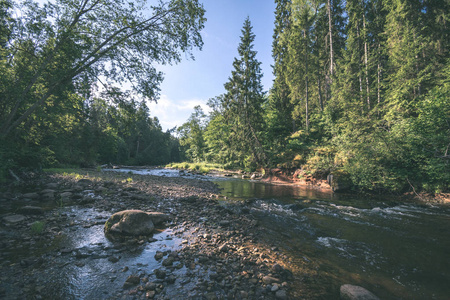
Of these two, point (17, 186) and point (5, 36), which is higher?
point (5, 36)

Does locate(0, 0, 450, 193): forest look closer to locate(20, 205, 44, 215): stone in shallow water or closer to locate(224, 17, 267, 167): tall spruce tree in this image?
locate(224, 17, 267, 167): tall spruce tree

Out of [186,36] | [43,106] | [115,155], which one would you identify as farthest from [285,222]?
[115,155]

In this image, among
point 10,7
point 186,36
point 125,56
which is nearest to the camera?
point 10,7

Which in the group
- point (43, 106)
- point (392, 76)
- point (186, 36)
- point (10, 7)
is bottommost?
point (43, 106)

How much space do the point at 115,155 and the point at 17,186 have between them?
44.4 metres

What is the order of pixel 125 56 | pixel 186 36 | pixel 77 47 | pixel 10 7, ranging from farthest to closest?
pixel 186 36
pixel 125 56
pixel 77 47
pixel 10 7

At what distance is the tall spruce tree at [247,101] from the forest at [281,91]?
5.5 inches

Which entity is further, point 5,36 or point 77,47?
point 77,47

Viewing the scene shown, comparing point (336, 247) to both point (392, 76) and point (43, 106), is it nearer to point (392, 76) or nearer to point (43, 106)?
point (43, 106)

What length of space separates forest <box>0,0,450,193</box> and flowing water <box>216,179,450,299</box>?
14.0 ft

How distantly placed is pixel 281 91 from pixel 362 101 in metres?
12.9

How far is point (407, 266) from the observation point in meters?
3.72

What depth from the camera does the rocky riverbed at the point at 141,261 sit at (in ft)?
8.55

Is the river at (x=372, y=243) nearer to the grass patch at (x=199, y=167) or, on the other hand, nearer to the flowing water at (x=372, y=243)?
the flowing water at (x=372, y=243)
